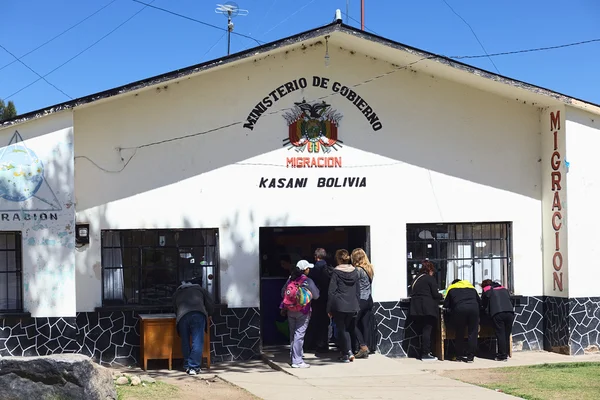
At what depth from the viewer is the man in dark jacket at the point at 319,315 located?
13.0 metres

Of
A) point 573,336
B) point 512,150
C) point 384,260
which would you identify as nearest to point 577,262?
point 573,336

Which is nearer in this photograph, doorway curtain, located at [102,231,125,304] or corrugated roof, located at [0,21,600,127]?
corrugated roof, located at [0,21,600,127]

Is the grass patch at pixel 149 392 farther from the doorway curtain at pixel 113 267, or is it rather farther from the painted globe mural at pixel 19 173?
the painted globe mural at pixel 19 173

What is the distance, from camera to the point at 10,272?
12.1 m

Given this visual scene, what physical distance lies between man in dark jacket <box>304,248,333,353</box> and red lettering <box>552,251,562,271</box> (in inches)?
156

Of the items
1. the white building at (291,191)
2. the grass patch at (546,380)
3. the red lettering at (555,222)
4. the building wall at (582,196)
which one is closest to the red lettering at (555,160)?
the white building at (291,191)

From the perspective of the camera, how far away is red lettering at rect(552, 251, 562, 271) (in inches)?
537

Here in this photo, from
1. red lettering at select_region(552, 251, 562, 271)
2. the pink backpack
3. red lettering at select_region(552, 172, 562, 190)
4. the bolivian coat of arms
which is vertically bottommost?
the pink backpack

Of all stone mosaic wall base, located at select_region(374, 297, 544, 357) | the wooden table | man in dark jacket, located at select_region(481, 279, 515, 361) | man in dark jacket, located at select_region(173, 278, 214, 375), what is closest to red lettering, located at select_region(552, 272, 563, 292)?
stone mosaic wall base, located at select_region(374, 297, 544, 357)

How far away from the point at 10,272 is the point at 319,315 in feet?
16.2

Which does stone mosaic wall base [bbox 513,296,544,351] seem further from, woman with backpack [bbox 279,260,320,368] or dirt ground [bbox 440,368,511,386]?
woman with backpack [bbox 279,260,320,368]

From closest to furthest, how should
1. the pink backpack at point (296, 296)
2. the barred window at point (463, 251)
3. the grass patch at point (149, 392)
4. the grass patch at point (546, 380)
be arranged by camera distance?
the grass patch at point (149, 392), the grass patch at point (546, 380), the pink backpack at point (296, 296), the barred window at point (463, 251)

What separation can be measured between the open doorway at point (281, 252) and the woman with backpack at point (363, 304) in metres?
0.95

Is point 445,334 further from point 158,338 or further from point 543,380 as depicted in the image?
point 158,338
